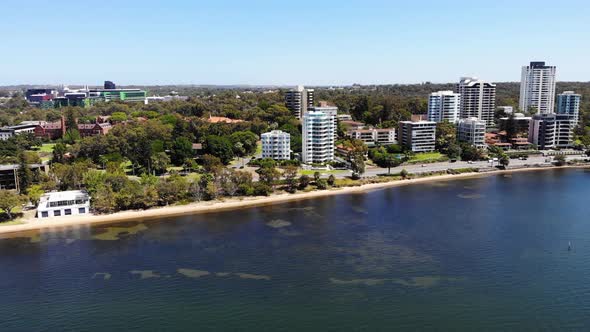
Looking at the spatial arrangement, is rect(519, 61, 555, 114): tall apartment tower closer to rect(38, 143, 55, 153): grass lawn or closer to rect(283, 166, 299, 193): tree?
rect(283, 166, 299, 193): tree

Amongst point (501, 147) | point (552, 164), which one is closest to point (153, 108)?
point (501, 147)

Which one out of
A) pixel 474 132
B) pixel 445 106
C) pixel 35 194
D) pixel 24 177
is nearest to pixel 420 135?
pixel 474 132

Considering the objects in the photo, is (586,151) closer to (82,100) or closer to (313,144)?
(313,144)

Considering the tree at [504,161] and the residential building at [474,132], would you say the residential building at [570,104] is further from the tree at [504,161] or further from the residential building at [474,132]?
the tree at [504,161]

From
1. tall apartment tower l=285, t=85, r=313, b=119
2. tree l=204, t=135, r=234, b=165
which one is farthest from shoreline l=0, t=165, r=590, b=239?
tall apartment tower l=285, t=85, r=313, b=119

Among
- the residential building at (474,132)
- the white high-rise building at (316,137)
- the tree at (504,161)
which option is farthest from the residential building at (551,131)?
the white high-rise building at (316,137)
